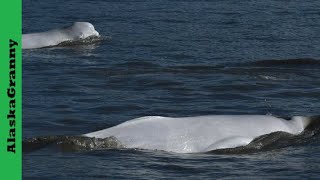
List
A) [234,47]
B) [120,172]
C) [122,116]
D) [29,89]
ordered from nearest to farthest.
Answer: [120,172], [122,116], [29,89], [234,47]

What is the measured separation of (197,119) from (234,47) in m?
12.7

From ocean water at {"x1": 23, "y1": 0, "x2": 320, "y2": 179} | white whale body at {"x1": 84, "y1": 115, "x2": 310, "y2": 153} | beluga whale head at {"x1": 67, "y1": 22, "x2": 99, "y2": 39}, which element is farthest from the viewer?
beluga whale head at {"x1": 67, "y1": 22, "x2": 99, "y2": 39}

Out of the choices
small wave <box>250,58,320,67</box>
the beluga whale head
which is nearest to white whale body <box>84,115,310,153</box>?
small wave <box>250,58,320,67</box>

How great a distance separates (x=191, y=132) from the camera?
17.3m

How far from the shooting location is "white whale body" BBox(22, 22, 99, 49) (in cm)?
3086

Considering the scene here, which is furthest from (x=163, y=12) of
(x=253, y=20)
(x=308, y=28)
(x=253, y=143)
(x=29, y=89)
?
(x=253, y=143)

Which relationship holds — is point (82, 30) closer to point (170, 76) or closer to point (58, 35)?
point (58, 35)

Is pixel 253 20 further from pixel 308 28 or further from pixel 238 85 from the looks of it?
pixel 238 85

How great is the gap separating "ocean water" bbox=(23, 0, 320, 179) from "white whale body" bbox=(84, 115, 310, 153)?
0.29 m

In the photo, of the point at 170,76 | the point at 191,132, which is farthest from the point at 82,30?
the point at 191,132

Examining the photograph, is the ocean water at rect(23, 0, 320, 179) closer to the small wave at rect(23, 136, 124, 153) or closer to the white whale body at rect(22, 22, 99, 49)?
the small wave at rect(23, 136, 124, 153)

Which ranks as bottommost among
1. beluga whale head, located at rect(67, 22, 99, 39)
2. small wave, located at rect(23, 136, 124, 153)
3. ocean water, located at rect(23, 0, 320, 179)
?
small wave, located at rect(23, 136, 124, 153)

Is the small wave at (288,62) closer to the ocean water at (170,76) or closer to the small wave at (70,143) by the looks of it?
the ocean water at (170,76)

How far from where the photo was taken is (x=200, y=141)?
1711 centimetres
